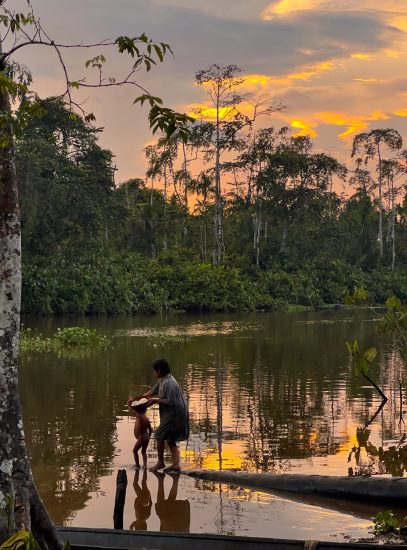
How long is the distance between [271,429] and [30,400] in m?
5.11

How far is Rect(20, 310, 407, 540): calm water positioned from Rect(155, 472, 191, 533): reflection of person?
2 cm

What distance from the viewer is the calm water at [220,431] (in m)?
8.65

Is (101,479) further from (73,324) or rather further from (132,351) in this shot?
(73,324)

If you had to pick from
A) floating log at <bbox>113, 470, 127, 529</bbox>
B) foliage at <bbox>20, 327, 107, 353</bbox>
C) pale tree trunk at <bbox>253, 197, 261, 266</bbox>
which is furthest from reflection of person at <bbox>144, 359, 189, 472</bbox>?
pale tree trunk at <bbox>253, 197, 261, 266</bbox>

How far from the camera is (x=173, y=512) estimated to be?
8.78 m

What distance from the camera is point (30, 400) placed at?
16141 mm

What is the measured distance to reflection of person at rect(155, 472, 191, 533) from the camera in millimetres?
8320

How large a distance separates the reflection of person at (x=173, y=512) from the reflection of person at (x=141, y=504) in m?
0.11

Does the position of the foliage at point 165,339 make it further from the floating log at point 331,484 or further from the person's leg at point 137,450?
the floating log at point 331,484

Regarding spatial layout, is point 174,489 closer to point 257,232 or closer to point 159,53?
point 159,53

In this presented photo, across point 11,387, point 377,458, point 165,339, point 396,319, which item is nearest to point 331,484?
point 377,458

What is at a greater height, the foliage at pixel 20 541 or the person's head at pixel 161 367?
the person's head at pixel 161 367

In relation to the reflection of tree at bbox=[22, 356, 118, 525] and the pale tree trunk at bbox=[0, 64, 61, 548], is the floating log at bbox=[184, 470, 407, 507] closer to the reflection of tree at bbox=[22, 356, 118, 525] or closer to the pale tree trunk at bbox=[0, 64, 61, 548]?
the reflection of tree at bbox=[22, 356, 118, 525]

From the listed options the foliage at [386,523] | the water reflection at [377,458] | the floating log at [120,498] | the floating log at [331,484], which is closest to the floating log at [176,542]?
the floating log at [120,498]
